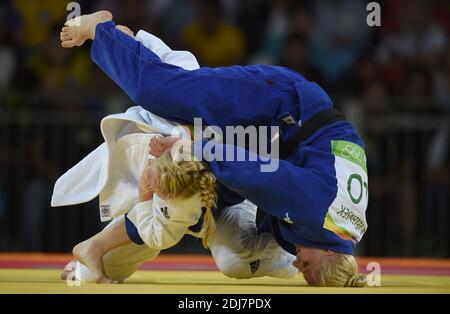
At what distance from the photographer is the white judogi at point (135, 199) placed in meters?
3.32

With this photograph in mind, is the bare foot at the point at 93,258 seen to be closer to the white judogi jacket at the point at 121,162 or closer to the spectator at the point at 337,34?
the white judogi jacket at the point at 121,162

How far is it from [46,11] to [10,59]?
57 centimetres

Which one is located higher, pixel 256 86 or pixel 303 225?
pixel 256 86

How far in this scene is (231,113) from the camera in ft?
10.6

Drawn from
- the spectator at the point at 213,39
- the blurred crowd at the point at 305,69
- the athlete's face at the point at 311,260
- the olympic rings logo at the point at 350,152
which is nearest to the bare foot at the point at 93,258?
the athlete's face at the point at 311,260

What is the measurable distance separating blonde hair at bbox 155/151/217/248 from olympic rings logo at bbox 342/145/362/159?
487mm

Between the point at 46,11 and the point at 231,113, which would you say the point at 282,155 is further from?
the point at 46,11

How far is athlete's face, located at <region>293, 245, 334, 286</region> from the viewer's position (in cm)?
300

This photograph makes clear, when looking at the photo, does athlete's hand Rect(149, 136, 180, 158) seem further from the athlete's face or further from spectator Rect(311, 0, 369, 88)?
spectator Rect(311, 0, 369, 88)

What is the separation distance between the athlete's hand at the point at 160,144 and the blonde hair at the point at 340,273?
67 cm

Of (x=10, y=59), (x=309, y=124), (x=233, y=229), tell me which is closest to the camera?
(x=309, y=124)

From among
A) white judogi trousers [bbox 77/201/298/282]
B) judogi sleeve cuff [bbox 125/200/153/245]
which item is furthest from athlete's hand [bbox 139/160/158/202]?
white judogi trousers [bbox 77/201/298/282]
